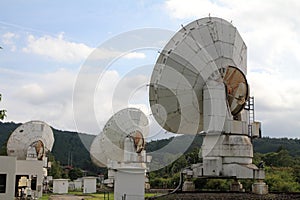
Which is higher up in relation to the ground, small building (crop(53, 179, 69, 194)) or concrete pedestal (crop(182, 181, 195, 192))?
concrete pedestal (crop(182, 181, 195, 192))

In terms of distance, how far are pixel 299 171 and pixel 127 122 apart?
16206 mm

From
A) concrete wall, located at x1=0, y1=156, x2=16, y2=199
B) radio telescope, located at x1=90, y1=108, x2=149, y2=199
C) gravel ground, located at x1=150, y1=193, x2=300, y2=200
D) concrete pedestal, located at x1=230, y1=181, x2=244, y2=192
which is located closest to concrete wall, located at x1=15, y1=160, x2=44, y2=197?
radio telescope, located at x1=90, y1=108, x2=149, y2=199

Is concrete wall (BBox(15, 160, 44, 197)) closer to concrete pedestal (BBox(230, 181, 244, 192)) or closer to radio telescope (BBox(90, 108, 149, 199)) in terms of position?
radio telescope (BBox(90, 108, 149, 199))

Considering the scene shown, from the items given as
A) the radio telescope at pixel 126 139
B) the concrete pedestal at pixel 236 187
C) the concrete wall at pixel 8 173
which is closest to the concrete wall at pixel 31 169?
the radio telescope at pixel 126 139

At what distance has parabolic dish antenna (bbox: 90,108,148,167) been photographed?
3931 cm

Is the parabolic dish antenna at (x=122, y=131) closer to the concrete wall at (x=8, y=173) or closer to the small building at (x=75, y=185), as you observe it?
the small building at (x=75, y=185)

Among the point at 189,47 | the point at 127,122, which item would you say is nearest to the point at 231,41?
the point at 189,47

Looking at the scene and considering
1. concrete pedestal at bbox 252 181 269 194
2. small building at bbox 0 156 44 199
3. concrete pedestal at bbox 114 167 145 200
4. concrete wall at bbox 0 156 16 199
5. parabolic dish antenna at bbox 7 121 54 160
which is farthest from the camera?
parabolic dish antenna at bbox 7 121 54 160

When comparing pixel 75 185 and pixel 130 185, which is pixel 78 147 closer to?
pixel 75 185

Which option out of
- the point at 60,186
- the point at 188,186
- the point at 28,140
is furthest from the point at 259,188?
the point at 28,140

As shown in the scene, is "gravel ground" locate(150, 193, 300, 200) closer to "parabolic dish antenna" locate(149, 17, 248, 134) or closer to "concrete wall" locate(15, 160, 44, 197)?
"parabolic dish antenna" locate(149, 17, 248, 134)

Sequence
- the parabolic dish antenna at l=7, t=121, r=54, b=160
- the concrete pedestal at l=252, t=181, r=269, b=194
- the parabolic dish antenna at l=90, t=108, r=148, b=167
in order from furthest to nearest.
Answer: the parabolic dish antenna at l=7, t=121, r=54, b=160
the parabolic dish antenna at l=90, t=108, r=148, b=167
the concrete pedestal at l=252, t=181, r=269, b=194

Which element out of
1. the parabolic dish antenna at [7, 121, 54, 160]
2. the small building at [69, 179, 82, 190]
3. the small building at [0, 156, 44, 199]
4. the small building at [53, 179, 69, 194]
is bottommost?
the small building at [69, 179, 82, 190]

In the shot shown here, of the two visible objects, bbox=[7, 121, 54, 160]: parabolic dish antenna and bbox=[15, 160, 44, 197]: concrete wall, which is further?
bbox=[7, 121, 54, 160]: parabolic dish antenna
